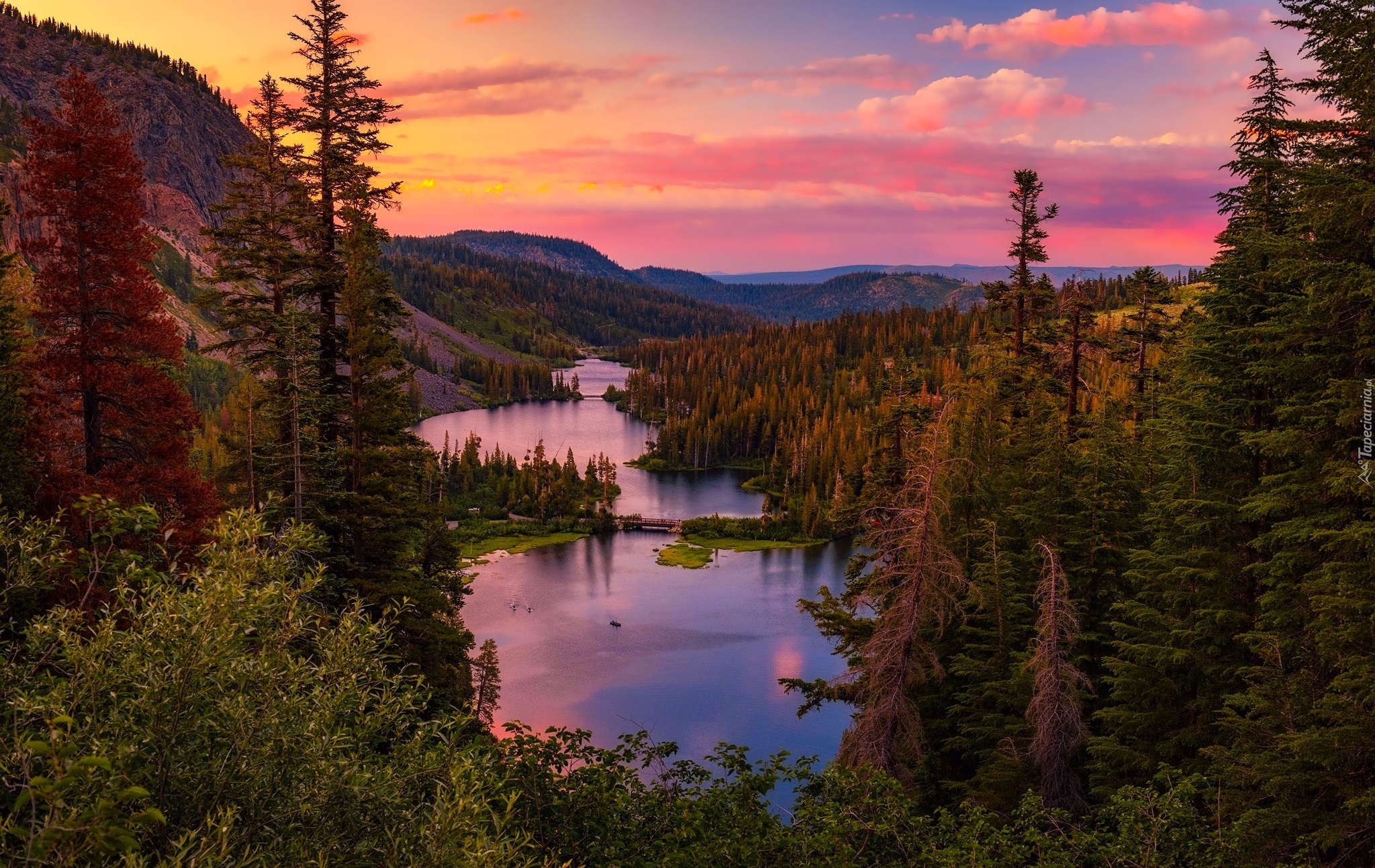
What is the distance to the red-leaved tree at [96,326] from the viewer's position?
2195 centimetres

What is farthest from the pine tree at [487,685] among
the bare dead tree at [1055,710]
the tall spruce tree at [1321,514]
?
the tall spruce tree at [1321,514]

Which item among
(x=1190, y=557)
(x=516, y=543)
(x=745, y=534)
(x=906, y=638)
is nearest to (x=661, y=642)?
(x=516, y=543)

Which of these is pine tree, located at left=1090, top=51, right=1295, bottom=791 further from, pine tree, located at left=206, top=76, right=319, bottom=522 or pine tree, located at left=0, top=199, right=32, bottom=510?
pine tree, located at left=0, top=199, right=32, bottom=510

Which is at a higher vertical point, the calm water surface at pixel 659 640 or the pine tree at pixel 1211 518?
the pine tree at pixel 1211 518

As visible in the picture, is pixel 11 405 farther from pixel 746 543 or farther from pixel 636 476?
pixel 636 476

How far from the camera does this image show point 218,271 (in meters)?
25.0

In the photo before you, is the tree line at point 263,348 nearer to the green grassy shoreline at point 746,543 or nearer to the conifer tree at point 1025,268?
the conifer tree at point 1025,268

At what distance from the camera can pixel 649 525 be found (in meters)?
112

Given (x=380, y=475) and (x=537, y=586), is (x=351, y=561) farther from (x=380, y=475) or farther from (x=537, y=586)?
(x=537, y=586)

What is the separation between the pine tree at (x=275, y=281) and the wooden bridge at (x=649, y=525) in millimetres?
85323

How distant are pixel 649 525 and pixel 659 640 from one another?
4220 cm

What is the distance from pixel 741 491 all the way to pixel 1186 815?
127 metres

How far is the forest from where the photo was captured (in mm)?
8125

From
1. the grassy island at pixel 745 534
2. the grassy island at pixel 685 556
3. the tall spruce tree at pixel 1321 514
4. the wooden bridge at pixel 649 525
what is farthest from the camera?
the wooden bridge at pixel 649 525
